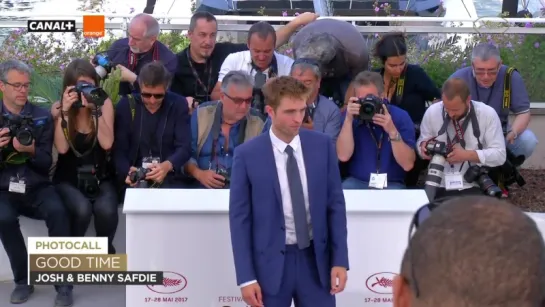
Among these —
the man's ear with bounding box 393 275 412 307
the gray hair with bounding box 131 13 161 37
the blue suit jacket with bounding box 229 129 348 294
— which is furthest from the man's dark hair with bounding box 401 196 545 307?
the gray hair with bounding box 131 13 161 37

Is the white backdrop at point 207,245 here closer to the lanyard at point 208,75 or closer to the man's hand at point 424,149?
the man's hand at point 424,149

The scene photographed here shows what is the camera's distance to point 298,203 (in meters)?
4.22

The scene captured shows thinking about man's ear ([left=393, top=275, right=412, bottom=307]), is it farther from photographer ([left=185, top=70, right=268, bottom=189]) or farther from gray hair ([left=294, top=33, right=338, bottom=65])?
gray hair ([left=294, top=33, right=338, bottom=65])

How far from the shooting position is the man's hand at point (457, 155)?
19.9ft

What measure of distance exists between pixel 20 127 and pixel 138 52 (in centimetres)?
141

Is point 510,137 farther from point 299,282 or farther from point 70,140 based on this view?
point 70,140

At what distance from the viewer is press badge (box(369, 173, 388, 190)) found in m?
5.88

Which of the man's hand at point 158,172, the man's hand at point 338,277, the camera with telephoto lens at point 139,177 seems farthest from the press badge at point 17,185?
the man's hand at point 338,277

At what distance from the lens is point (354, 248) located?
196 inches

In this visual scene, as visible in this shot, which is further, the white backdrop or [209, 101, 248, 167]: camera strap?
[209, 101, 248, 167]: camera strap

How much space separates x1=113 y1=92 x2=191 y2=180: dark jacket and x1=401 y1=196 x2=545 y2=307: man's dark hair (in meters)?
4.56

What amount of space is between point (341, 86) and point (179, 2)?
3.24m

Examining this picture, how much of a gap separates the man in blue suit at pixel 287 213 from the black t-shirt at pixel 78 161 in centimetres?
214

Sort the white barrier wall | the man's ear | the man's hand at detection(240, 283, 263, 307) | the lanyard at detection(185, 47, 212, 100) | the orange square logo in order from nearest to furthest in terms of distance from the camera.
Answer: the man's ear → the man's hand at detection(240, 283, 263, 307) → the white barrier wall → the lanyard at detection(185, 47, 212, 100) → the orange square logo
